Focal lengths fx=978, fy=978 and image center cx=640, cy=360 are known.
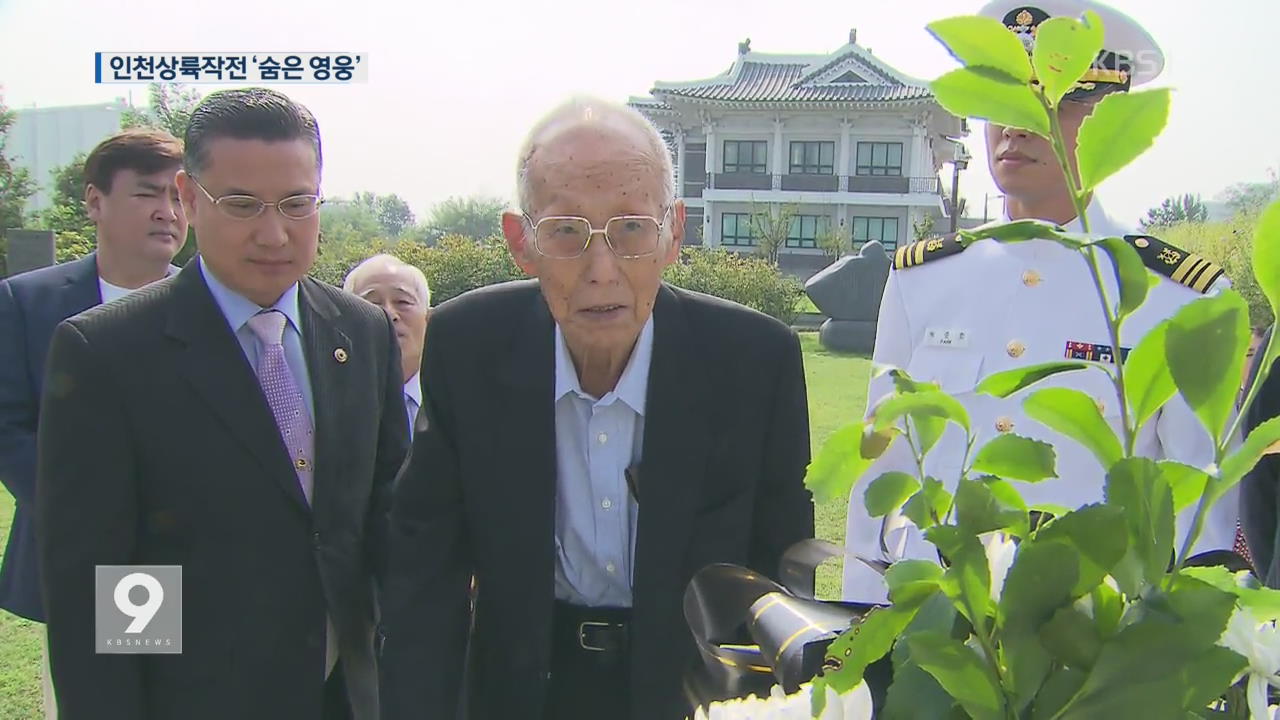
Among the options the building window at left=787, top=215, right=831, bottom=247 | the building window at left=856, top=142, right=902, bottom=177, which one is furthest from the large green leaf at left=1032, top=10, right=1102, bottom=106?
the building window at left=856, top=142, right=902, bottom=177

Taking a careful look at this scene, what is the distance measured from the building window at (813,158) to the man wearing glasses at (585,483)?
3043 cm

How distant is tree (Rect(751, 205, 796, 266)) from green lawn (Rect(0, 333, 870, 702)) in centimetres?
1596

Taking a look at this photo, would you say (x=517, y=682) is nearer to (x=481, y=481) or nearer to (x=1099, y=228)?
(x=481, y=481)

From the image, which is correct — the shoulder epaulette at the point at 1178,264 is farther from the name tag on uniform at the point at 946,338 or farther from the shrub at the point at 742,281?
the shrub at the point at 742,281

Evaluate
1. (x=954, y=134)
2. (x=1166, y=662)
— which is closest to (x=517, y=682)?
(x=1166, y=662)

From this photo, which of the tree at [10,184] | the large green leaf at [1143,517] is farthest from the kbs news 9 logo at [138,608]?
the tree at [10,184]

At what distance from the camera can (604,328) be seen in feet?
4.79

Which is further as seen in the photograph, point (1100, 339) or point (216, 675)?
point (1100, 339)

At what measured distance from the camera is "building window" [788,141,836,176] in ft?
101

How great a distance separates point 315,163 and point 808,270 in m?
28.8

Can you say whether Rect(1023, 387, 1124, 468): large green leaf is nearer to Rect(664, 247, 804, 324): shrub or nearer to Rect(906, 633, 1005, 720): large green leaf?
Rect(906, 633, 1005, 720): large green leaf

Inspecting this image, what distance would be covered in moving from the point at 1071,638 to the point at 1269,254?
215 millimetres

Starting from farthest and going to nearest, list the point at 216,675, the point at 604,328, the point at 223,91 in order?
the point at 223,91 → the point at 216,675 → the point at 604,328

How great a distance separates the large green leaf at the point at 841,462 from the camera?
56 cm
